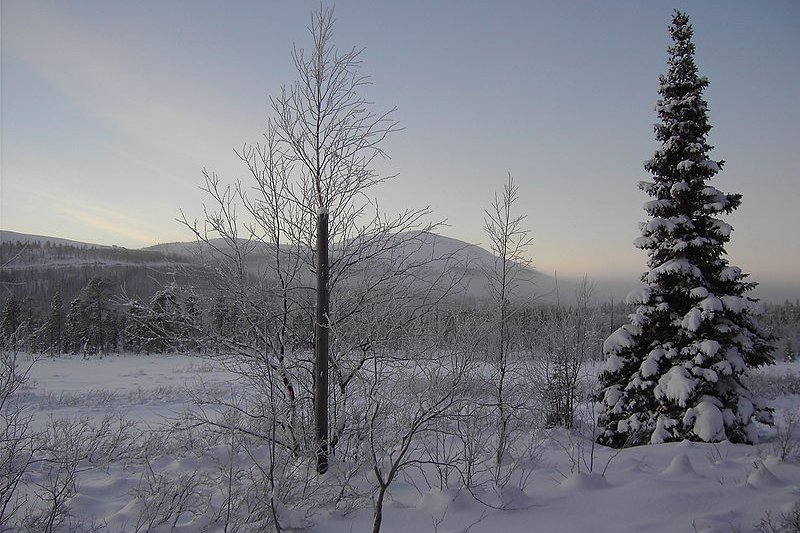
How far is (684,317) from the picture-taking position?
33.8ft

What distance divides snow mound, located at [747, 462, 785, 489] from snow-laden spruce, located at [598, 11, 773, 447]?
379 cm

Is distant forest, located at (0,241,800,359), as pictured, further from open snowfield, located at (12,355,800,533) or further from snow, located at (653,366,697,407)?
snow, located at (653,366,697,407)

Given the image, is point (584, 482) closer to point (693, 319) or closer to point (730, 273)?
point (693, 319)

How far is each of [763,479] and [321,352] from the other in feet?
19.0

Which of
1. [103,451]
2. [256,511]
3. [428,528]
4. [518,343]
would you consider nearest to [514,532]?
[428,528]

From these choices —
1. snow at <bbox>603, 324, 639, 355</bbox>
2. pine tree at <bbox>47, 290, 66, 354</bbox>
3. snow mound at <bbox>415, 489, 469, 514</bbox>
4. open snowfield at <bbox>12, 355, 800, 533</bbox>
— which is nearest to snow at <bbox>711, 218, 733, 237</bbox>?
snow at <bbox>603, 324, 639, 355</bbox>

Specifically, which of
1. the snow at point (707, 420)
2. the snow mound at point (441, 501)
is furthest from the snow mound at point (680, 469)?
the snow at point (707, 420)

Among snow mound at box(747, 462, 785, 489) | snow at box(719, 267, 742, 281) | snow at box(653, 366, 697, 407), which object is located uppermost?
snow at box(719, 267, 742, 281)

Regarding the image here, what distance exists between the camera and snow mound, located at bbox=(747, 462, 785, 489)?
18.9ft

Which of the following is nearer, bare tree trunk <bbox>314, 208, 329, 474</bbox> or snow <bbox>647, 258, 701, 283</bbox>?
bare tree trunk <bbox>314, 208, 329, 474</bbox>

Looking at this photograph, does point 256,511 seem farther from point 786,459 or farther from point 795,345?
point 795,345

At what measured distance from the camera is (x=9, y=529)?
14.1 feet

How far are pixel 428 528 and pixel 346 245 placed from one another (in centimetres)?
385

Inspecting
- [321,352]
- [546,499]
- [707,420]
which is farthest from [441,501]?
[707,420]
